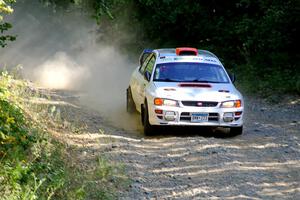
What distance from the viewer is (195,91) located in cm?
1189

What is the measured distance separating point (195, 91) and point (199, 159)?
7.83 feet

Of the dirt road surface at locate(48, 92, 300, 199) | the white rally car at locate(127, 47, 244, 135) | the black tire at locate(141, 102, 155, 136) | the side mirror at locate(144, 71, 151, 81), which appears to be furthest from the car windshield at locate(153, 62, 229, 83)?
the dirt road surface at locate(48, 92, 300, 199)

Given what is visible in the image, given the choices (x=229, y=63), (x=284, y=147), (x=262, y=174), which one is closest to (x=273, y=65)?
(x=229, y=63)

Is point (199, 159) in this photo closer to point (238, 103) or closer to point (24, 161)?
point (238, 103)

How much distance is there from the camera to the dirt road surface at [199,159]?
27.3 ft

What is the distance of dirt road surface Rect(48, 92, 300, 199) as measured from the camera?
8.32 m

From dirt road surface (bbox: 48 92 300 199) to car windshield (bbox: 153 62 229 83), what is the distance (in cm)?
106

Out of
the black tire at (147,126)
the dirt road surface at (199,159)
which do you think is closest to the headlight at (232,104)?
the dirt road surface at (199,159)

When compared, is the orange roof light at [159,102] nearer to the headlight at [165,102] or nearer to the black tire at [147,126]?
the headlight at [165,102]

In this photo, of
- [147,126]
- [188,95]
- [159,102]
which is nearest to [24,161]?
[159,102]

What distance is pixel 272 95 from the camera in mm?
18234

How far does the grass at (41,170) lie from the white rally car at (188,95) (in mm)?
2478

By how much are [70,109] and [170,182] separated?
6.49m

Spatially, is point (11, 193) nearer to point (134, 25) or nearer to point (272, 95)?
point (272, 95)
